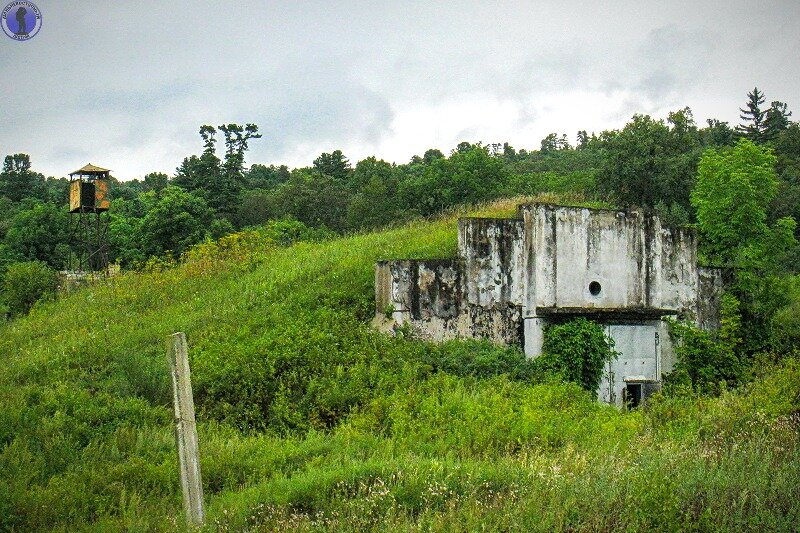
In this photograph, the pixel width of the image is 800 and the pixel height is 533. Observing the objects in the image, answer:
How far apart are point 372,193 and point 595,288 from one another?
86.4 feet

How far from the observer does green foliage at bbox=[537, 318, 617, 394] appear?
17344mm

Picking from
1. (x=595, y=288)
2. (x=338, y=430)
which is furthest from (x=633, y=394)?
(x=338, y=430)

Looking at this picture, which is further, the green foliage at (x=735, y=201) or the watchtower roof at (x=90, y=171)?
the watchtower roof at (x=90, y=171)

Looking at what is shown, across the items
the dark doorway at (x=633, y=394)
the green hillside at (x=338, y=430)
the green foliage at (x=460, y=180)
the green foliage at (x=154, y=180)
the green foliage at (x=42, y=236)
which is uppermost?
the green foliage at (x=154, y=180)

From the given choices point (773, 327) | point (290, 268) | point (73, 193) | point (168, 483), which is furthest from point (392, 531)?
point (73, 193)

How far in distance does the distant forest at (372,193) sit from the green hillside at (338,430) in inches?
361

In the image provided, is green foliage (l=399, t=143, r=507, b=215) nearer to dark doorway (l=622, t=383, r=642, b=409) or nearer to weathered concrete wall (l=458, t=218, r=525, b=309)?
weathered concrete wall (l=458, t=218, r=525, b=309)

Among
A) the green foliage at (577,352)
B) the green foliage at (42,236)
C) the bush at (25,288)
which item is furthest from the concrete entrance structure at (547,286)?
the green foliage at (42,236)

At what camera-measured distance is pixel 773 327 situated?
1947 cm

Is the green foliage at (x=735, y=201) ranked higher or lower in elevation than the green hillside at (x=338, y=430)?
higher

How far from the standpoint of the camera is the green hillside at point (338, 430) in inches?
346

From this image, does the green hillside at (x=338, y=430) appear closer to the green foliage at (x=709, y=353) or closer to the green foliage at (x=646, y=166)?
the green foliage at (x=709, y=353)

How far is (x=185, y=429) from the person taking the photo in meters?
8.36

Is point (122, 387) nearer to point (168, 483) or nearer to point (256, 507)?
point (168, 483)
